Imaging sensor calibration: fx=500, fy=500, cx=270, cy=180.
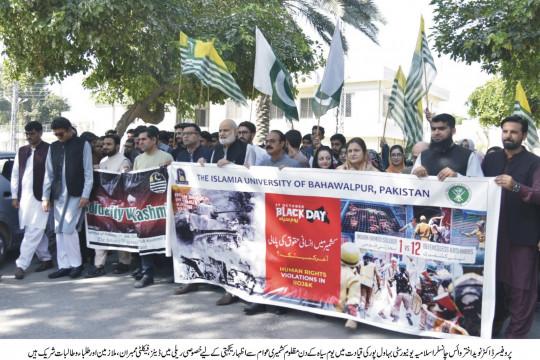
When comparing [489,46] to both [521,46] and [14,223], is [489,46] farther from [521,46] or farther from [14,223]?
[14,223]

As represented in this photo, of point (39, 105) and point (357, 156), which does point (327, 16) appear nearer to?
point (357, 156)

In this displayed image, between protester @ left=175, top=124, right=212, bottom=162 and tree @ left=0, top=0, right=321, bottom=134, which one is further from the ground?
tree @ left=0, top=0, right=321, bottom=134

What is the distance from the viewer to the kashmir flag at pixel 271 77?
7.02 metres

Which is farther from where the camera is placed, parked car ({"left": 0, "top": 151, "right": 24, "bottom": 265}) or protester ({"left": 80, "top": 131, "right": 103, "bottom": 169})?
protester ({"left": 80, "top": 131, "right": 103, "bottom": 169})

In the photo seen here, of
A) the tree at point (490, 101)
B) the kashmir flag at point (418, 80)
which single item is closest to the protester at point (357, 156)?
the kashmir flag at point (418, 80)

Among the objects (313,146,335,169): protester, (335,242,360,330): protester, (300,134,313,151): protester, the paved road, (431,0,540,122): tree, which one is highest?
(431,0,540,122): tree

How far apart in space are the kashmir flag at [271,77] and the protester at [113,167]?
6.95 ft

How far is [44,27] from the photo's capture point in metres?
9.70

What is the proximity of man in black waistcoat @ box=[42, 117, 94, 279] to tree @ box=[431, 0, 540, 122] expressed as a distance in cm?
655

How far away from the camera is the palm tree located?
58.1 ft

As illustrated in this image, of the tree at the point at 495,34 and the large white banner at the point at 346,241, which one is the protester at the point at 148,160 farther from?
the tree at the point at 495,34

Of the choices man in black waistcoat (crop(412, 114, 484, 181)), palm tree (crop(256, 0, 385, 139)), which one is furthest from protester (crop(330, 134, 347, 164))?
palm tree (crop(256, 0, 385, 139))

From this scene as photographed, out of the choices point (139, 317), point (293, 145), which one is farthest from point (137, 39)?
point (139, 317)

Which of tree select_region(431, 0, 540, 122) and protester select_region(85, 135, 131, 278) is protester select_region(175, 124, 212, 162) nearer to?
protester select_region(85, 135, 131, 278)
